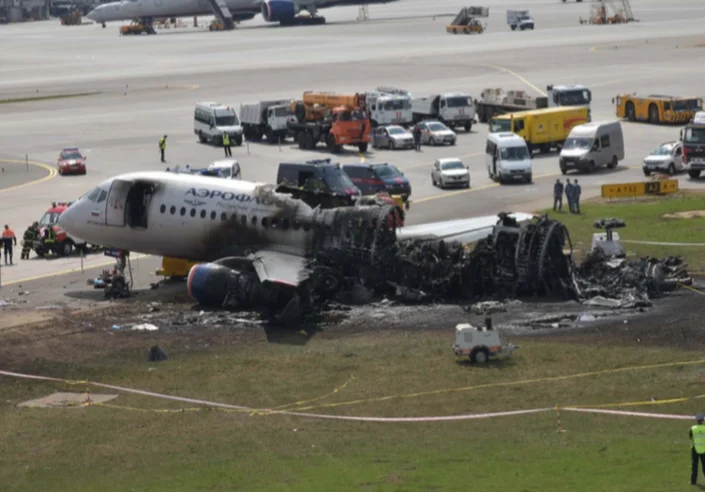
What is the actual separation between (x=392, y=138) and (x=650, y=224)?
105 ft

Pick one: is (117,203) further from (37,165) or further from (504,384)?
(37,165)

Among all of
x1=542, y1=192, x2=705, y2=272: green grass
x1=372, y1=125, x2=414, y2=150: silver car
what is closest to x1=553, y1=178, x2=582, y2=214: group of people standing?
x1=542, y1=192, x2=705, y2=272: green grass

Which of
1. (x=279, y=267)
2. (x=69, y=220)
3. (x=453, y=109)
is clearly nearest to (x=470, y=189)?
(x=453, y=109)

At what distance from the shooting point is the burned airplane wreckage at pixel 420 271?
1781 inches

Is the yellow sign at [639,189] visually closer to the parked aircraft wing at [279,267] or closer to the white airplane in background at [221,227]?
the white airplane in background at [221,227]

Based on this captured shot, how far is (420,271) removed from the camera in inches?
1807

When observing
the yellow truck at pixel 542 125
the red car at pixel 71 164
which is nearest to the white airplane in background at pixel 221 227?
the red car at pixel 71 164

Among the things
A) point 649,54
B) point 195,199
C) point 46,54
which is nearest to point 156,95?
point 649,54

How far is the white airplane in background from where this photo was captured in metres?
45.8

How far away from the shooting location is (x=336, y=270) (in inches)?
1837

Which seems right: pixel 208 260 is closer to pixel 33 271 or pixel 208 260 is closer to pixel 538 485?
pixel 33 271

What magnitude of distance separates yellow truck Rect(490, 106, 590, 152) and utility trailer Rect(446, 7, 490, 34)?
97.2m

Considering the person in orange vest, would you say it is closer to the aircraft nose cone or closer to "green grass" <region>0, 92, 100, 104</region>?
the aircraft nose cone

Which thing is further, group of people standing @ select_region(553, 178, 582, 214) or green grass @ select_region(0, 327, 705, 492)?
group of people standing @ select_region(553, 178, 582, 214)
